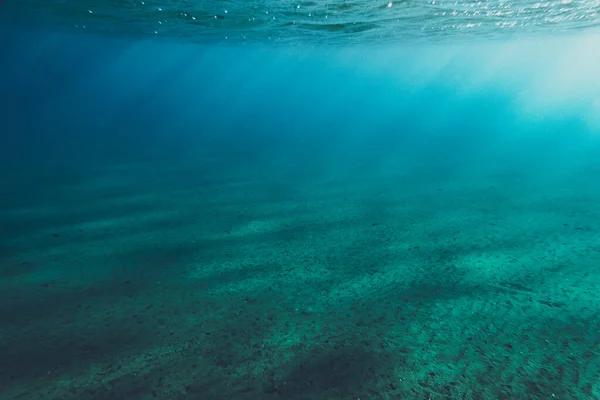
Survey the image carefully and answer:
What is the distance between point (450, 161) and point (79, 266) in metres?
13.3

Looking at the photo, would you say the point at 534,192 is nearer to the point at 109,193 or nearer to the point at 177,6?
the point at 109,193

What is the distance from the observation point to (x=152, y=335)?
3.88m

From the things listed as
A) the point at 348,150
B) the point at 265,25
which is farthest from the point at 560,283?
the point at 265,25

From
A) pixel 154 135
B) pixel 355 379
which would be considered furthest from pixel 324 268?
pixel 154 135

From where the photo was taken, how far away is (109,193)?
9703 mm

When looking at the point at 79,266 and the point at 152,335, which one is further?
the point at 79,266

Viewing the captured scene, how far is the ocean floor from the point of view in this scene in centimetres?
325

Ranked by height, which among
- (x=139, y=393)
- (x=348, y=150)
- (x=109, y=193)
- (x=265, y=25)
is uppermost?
(x=265, y=25)

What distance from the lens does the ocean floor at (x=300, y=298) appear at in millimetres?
3246

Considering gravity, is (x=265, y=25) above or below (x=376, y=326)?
above

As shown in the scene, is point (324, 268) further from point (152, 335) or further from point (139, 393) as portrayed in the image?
point (139, 393)

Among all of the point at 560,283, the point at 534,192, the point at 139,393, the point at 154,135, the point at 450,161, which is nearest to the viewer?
the point at 139,393

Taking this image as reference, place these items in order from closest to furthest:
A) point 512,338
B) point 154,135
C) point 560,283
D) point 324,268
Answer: point 512,338 < point 560,283 < point 324,268 < point 154,135

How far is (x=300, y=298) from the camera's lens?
15.2 feet
